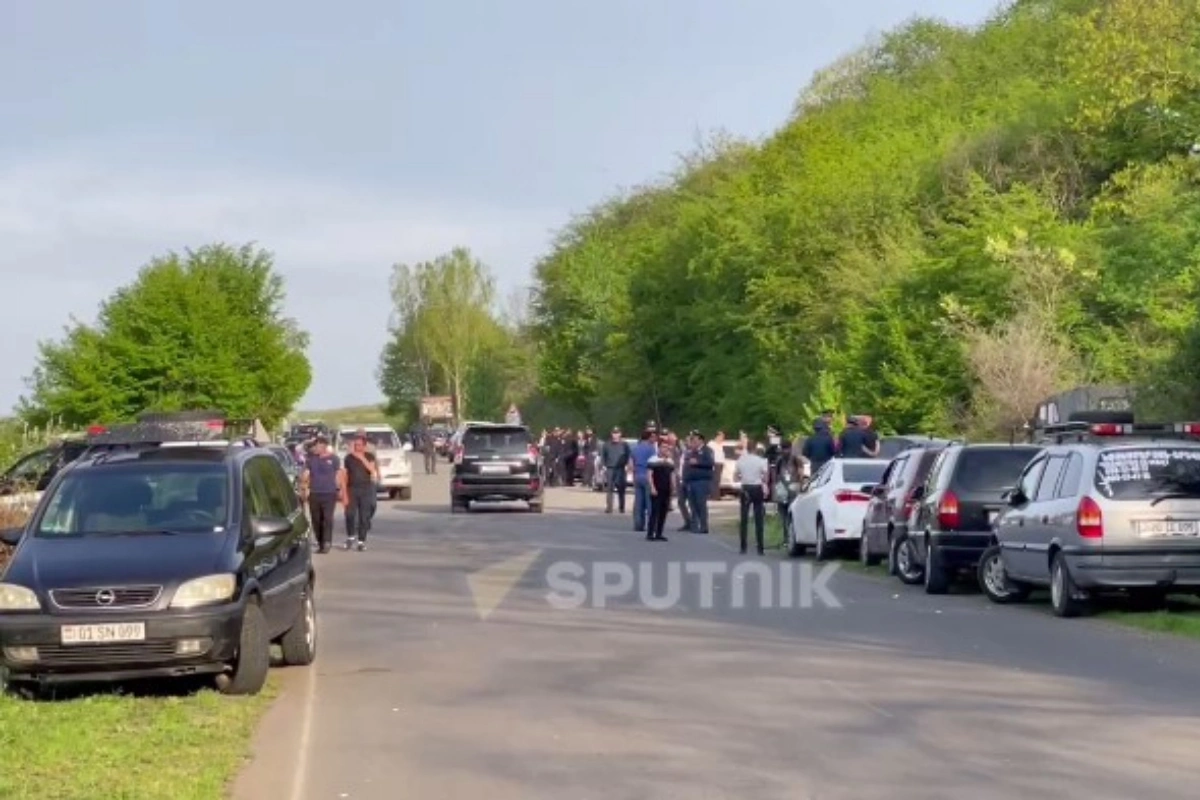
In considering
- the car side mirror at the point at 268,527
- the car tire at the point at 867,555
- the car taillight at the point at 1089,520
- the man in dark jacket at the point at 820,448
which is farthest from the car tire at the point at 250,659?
the man in dark jacket at the point at 820,448

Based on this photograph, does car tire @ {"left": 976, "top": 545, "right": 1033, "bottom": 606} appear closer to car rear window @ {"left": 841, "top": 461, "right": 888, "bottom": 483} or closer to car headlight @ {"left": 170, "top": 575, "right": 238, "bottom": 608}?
car rear window @ {"left": 841, "top": 461, "right": 888, "bottom": 483}

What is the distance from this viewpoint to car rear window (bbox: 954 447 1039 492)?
22672 mm

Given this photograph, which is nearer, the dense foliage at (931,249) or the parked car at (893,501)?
the parked car at (893,501)

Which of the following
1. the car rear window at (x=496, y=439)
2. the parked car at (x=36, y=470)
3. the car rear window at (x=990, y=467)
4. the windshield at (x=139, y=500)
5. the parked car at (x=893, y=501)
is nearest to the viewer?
the windshield at (x=139, y=500)

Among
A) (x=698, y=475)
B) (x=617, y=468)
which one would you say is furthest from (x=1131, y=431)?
(x=617, y=468)

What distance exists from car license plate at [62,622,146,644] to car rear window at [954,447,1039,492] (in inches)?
458

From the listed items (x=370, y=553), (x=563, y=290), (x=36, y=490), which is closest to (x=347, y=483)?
(x=370, y=553)

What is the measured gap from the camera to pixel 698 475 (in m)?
34.2

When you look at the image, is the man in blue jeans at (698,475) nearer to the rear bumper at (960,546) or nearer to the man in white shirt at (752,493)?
the man in white shirt at (752,493)

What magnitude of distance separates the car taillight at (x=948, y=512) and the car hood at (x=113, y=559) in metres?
10.4

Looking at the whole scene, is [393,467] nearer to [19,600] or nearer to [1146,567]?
[1146,567]

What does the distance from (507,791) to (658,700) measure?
3390mm

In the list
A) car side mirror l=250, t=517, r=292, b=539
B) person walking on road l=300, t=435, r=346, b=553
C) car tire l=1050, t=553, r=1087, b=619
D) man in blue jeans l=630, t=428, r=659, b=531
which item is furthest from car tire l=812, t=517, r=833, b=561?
car side mirror l=250, t=517, r=292, b=539

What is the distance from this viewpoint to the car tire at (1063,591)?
18.9m
